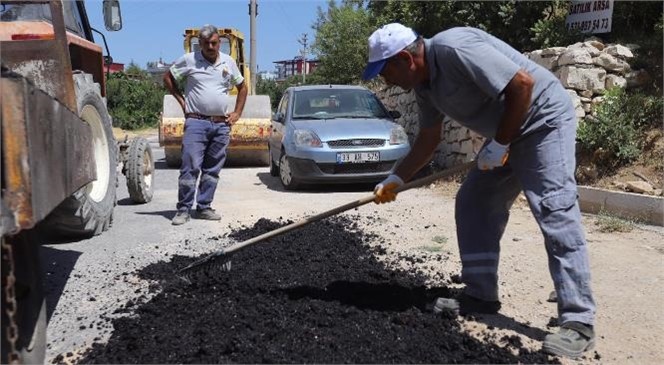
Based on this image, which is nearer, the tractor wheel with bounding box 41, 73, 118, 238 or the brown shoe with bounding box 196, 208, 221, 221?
the tractor wheel with bounding box 41, 73, 118, 238

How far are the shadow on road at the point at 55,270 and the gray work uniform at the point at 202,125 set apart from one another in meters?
1.57

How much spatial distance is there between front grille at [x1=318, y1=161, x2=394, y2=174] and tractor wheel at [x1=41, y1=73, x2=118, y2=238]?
10.8 ft

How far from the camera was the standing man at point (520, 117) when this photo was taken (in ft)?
9.76

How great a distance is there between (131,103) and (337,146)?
76.1ft

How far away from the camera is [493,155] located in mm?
3254

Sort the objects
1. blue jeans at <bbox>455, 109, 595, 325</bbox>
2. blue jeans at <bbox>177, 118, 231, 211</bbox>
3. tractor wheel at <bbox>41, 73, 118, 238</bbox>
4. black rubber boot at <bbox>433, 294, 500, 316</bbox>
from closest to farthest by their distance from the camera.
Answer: blue jeans at <bbox>455, 109, 595, 325</bbox> < black rubber boot at <bbox>433, 294, 500, 316</bbox> < tractor wheel at <bbox>41, 73, 118, 238</bbox> < blue jeans at <bbox>177, 118, 231, 211</bbox>

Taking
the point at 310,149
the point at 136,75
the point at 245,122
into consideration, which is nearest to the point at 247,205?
the point at 310,149

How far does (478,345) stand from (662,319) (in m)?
1.34

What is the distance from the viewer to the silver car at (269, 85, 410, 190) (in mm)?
8797

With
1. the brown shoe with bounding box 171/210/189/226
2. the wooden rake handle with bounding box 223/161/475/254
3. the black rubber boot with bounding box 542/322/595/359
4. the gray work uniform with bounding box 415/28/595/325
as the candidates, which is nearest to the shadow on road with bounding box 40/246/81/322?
the wooden rake handle with bounding box 223/161/475/254

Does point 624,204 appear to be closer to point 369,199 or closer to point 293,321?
point 369,199

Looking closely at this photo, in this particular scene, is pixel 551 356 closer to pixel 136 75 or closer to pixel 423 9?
pixel 423 9

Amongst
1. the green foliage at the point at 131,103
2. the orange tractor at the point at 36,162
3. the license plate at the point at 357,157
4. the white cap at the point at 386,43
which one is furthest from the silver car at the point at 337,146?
the green foliage at the point at 131,103

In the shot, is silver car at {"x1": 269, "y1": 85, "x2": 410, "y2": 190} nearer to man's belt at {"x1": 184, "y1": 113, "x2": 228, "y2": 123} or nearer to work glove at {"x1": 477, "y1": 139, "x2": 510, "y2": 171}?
man's belt at {"x1": 184, "y1": 113, "x2": 228, "y2": 123}
